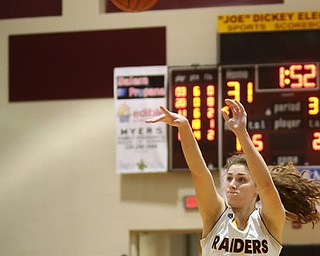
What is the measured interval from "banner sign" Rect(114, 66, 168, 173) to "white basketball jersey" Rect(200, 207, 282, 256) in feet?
15.9

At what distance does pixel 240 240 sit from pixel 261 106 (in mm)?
4715

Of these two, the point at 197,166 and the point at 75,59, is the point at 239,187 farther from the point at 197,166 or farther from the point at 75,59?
the point at 75,59

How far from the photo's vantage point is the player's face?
12.1ft

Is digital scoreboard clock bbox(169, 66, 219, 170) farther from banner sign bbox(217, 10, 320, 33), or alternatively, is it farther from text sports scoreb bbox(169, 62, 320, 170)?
banner sign bbox(217, 10, 320, 33)

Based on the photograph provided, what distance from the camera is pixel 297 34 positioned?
337 inches

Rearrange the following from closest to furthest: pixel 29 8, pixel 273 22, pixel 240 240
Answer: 1. pixel 240 240
2. pixel 273 22
3. pixel 29 8

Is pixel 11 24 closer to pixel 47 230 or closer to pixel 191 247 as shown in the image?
pixel 47 230

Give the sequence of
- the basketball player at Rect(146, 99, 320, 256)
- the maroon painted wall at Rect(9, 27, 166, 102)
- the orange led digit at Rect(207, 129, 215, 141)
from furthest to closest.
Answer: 1. the maroon painted wall at Rect(9, 27, 166, 102)
2. the orange led digit at Rect(207, 129, 215, 141)
3. the basketball player at Rect(146, 99, 320, 256)

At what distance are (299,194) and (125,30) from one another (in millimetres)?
5439

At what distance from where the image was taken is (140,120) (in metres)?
8.62

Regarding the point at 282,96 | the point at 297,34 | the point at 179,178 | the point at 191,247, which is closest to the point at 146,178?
the point at 179,178

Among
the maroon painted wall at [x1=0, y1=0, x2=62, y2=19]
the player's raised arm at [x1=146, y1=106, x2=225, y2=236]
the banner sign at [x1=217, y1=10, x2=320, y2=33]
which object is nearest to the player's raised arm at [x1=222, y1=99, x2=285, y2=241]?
the player's raised arm at [x1=146, y1=106, x2=225, y2=236]

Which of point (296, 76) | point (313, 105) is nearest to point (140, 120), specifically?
point (296, 76)

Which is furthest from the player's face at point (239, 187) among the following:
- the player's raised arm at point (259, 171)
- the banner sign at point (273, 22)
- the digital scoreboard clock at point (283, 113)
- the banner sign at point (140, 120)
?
the banner sign at point (273, 22)
